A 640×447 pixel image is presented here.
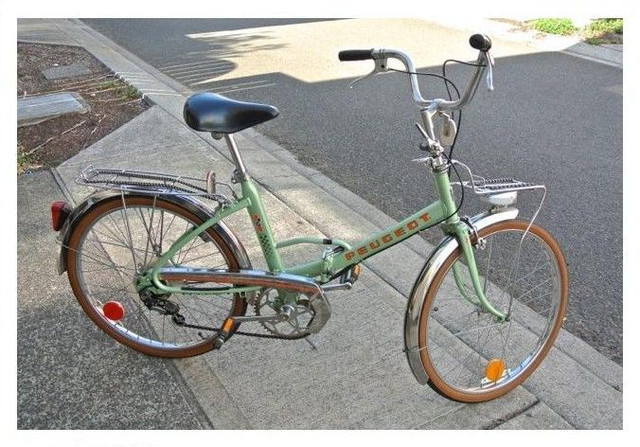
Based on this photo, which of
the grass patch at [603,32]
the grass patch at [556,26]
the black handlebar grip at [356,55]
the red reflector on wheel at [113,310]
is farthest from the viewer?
the grass patch at [556,26]

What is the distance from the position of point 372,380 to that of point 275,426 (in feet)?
1.57

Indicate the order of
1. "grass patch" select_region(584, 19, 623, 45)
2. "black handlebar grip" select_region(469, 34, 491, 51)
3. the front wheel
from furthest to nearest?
"grass patch" select_region(584, 19, 623, 45)
the front wheel
"black handlebar grip" select_region(469, 34, 491, 51)

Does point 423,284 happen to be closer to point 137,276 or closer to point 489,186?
point 489,186

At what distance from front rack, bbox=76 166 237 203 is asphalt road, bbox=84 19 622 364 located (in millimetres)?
1936

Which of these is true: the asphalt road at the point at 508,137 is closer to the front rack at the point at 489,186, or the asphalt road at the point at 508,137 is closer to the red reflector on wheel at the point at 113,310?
the front rack at the point at 489,186

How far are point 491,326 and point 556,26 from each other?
8.02 metres

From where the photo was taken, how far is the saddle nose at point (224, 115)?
7.32 ft

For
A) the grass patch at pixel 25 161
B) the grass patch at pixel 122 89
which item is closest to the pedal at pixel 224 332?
the grass patch at pixel 25 161

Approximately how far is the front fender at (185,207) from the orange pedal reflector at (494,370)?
110 cm

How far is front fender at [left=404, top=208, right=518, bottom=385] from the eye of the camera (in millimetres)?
2254

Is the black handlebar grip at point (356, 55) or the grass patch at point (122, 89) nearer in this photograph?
the black handlebar grip at point (356, 55)

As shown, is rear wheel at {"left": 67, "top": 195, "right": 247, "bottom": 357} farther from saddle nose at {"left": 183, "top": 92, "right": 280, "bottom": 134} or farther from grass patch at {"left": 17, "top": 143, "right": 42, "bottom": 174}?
grass patch at {"left": 17, "top": 143, "right": 42, "bottom": 174}

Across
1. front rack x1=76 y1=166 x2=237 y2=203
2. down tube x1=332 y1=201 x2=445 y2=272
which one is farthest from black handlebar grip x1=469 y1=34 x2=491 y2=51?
front rack x1=76 y1=166 x2=237 y2=203

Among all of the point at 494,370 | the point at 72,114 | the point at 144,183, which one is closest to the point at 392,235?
the point at 494,370
